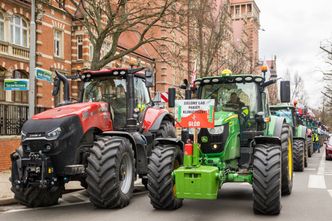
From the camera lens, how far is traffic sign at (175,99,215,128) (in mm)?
7961

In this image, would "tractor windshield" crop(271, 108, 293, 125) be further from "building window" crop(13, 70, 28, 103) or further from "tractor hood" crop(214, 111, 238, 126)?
"building window" crop(13, 70, 28, 103)

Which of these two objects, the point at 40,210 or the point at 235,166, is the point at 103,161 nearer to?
the point at 40,210

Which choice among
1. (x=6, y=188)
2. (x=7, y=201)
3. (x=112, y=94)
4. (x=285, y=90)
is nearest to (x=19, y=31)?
(x=6, y=188)

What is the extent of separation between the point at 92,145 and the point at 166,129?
2771 mm

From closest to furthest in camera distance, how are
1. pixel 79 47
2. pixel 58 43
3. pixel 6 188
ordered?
1. pixel 6 188
2. pixel 58 43
3. pixel 79 47

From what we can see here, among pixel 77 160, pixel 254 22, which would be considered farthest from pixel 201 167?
pixel 254 22

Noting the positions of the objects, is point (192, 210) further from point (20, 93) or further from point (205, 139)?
point (20, 93)

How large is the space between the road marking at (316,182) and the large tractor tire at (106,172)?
19.5 feet

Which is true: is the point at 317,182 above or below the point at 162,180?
below

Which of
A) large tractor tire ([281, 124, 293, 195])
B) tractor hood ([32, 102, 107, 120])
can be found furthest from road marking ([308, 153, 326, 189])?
tractor hood ([32, 102, 107, 120])

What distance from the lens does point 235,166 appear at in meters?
8.94

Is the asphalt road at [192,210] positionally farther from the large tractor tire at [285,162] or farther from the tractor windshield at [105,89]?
the tractor windshield at [105,89]

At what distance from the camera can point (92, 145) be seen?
29.8ft

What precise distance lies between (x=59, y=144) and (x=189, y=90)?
120 inches
